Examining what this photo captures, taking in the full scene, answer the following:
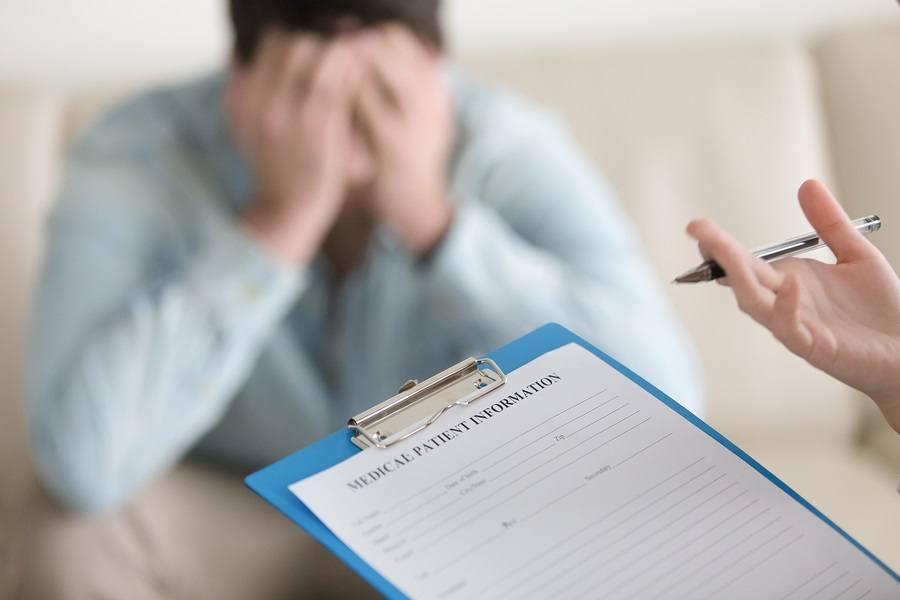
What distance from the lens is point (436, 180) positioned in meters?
0.89

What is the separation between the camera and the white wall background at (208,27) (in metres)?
Answer: 1.17

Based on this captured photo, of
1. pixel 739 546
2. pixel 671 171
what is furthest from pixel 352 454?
pixel 671 171

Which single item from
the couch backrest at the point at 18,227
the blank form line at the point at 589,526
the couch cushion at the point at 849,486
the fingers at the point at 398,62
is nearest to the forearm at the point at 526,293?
the fingers at the point at 398,62

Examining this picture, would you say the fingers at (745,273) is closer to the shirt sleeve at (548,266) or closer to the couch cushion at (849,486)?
the couch cushion at (849,486)

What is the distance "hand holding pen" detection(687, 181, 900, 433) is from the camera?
362mm

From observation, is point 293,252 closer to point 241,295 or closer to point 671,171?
point 241,295

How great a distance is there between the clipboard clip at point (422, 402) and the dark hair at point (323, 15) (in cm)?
47

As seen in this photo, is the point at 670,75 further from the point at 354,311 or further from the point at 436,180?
the point at 354,311

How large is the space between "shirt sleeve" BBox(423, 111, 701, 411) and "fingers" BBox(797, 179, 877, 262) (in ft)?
0.69

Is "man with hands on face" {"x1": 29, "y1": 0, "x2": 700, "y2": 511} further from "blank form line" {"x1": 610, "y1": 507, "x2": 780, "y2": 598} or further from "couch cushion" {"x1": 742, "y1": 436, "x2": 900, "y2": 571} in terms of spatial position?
"blank form line" {"x1": 610, "y1": 507, "x2": 780, "y2": 598}

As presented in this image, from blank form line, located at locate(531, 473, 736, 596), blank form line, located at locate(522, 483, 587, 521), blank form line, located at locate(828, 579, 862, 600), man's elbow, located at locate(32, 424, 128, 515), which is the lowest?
man's elbow, located at locate(32, 424, 128, 515)

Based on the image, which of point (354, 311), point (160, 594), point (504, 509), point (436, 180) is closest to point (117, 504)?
point (160, 594)

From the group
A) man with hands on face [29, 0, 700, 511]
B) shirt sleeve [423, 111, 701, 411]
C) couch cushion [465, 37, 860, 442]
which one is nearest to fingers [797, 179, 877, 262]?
shirt sleeve [423, 111, 701, 411]

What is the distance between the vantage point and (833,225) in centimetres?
38
